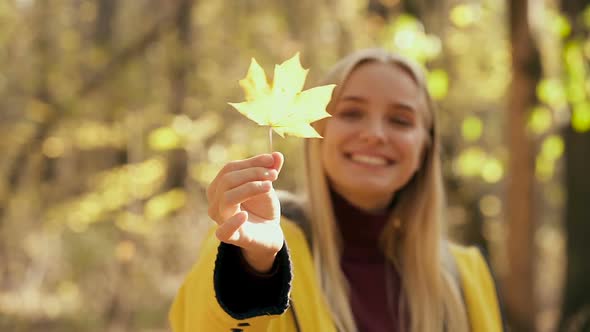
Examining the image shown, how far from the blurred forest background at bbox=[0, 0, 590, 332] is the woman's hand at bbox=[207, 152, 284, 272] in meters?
3.33

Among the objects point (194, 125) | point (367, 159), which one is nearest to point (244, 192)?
point (367, 159)

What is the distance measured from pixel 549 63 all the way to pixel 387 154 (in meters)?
4.20

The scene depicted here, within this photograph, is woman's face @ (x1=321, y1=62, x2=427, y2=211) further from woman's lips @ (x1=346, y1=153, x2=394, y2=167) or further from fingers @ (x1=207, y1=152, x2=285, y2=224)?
fingers @ (x1=207, y1=152, x2=285, y2=224)

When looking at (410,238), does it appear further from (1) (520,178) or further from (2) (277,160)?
(1) (520,178)

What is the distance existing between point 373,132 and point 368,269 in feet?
1.30

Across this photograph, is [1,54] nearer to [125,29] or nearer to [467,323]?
[125,29]

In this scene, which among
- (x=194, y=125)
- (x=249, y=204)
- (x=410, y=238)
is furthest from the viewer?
(x=194, y=125)

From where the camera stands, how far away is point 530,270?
5.09 meters

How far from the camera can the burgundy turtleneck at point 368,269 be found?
188cm

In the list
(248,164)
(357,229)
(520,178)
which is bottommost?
(520,178)

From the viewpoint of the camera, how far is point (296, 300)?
1.69 metres

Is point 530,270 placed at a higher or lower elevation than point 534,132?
lower

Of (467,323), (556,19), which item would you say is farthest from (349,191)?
(556,19)

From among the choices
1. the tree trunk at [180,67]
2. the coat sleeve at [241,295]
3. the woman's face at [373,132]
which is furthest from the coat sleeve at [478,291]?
the tree trunk at [180,67]
